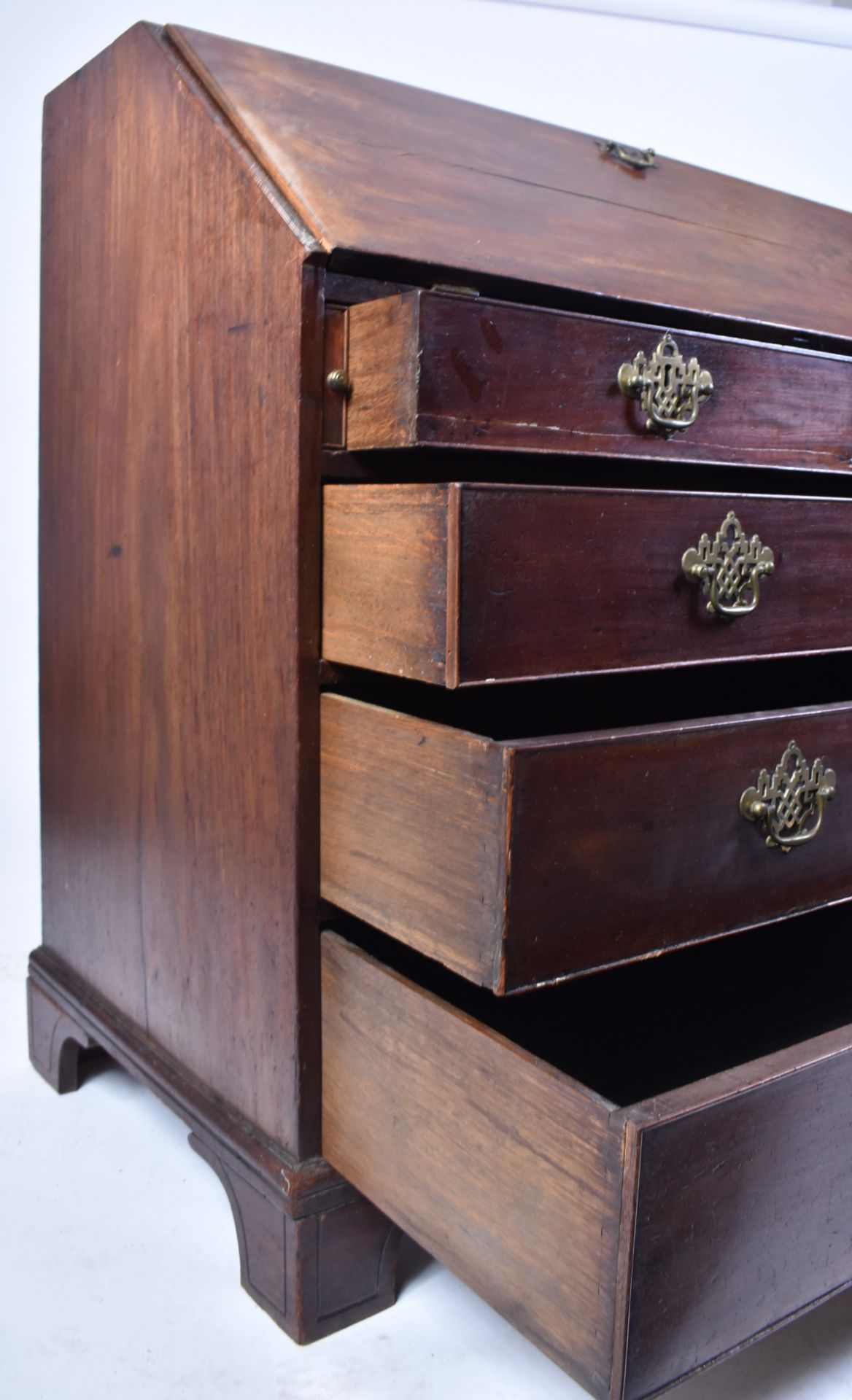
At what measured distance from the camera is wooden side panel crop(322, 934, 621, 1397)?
0.85 meters

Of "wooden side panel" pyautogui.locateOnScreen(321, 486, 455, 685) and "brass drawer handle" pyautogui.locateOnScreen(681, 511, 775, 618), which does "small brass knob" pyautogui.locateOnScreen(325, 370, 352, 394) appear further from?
"brass drawer handle" pyautogui.locateOnScreen(681, 511, 775, 618)

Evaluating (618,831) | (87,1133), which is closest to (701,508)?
(618,831)

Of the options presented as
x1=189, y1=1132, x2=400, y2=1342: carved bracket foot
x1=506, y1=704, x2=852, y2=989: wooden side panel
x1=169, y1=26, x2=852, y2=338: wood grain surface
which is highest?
x1=169, y1=26, x2=852, y2=338: wood grain surface

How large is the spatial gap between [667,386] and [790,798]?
334mm

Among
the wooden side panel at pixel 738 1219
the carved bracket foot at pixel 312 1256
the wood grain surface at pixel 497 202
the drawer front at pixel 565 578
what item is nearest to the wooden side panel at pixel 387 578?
the drawer front at pixel 565 578

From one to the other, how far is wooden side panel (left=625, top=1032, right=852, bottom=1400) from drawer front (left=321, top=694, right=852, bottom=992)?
0.14 meters

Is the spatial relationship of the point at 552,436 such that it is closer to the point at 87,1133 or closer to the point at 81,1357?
the point at 81,1357

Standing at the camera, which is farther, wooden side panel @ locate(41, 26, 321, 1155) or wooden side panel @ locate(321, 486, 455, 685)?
wooden side panel @ locate(41, 26, 321, 1155)

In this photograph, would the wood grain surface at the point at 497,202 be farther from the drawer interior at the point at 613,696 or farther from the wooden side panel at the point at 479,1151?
the wooden side panel at the point at 479,1151

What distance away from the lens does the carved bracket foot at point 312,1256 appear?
1131 mm

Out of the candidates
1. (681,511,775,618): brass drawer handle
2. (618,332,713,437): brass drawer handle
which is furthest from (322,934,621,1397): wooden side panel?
(618,332,713,437): brass drawer handle

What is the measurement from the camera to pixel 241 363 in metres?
1.12

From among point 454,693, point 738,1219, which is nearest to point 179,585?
point 454,693

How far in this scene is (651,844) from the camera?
3.14 feet
